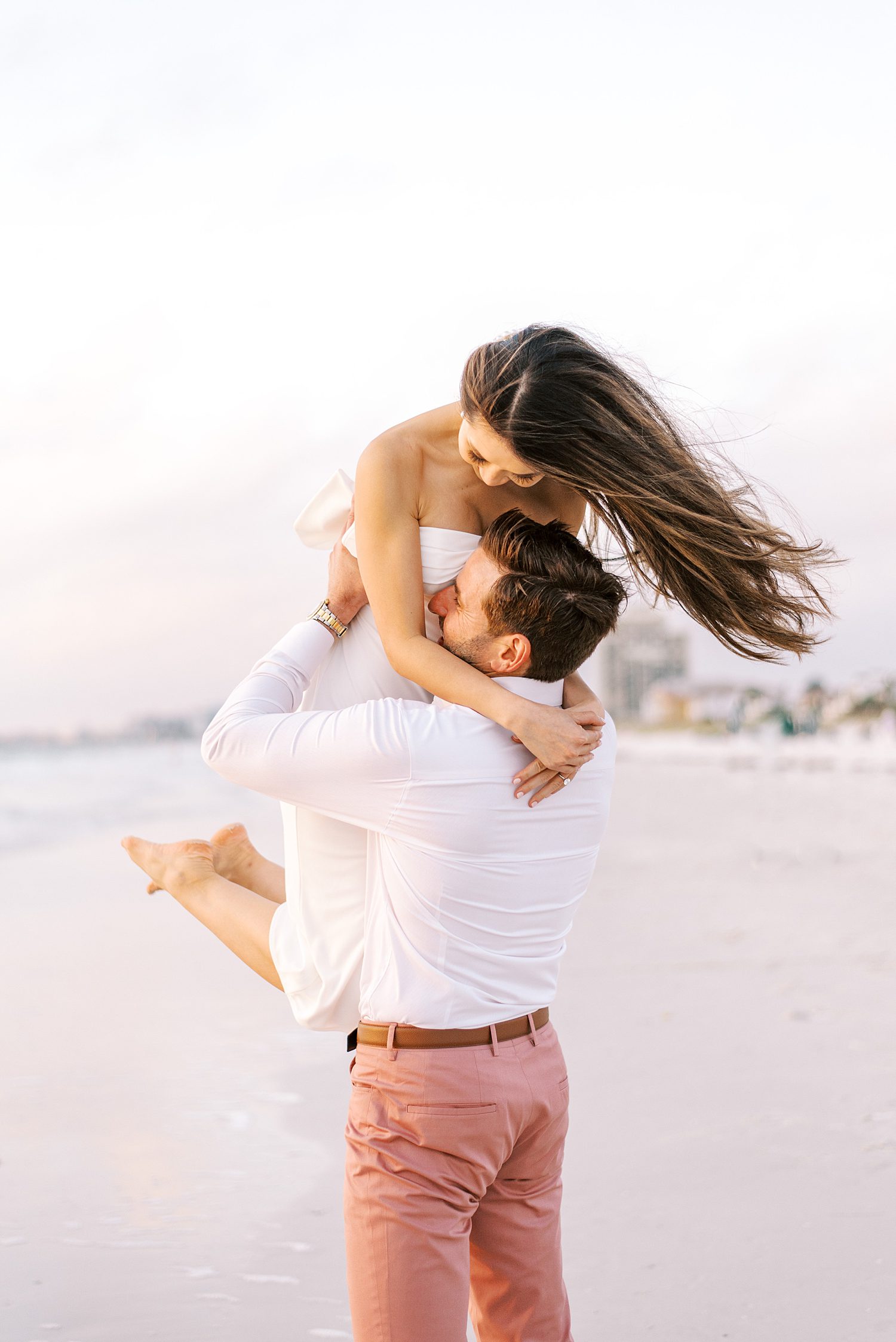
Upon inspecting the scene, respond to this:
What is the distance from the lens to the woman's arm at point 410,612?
5.20 ft

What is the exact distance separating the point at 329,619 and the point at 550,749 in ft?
1.83

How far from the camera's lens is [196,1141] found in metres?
3.78

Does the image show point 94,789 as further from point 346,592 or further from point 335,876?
point 335,876

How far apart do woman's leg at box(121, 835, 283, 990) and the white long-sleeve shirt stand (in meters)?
0.36

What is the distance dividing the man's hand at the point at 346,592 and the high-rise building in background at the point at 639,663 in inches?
1241

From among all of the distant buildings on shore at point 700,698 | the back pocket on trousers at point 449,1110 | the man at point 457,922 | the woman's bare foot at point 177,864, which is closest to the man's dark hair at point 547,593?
the man at point 457,922

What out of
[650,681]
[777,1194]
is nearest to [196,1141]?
[777,1194]

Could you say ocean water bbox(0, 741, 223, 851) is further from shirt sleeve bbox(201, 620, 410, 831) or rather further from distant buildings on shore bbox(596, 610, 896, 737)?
shirt sleeve bbox(201, 620, 410, 831)

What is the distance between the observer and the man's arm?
1.54 meters

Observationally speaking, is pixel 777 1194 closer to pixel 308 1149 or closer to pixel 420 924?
pixel 308 1149

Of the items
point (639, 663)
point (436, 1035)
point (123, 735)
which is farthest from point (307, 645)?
point (639, 663)

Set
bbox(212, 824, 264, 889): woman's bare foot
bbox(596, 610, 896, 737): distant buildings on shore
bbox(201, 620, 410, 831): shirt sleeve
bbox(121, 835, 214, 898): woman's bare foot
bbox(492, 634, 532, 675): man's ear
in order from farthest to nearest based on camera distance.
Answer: bbox(596, 610, 896, 737): distant buildings on shore → bbox(212, 824, 264, 889): woman's bare foot → bbox(121, 835, 214, 898): woman's bare foot → bbox(492, 634, 532, 675): man's ear → bbox(201, 620, 410, 831): shirt sleeve

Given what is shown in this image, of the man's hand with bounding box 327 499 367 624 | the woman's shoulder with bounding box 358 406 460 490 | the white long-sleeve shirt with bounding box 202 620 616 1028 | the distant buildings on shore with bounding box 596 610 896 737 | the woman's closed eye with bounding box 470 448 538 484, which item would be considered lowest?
the distant buildings on shore with bounding box 596 610 896 737

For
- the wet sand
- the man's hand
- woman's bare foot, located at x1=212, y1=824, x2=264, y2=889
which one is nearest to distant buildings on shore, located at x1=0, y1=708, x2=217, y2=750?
the wet sand
